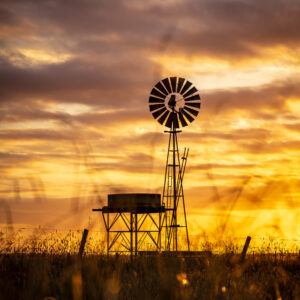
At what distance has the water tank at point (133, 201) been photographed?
30.1 meters

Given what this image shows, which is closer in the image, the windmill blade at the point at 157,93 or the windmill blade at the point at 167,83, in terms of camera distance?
the windmill blade at the point at 167,83

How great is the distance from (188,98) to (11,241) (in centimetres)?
2213

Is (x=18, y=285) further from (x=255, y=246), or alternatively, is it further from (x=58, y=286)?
(x=255, y=246)

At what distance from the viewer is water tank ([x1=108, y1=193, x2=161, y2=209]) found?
98.9 feet

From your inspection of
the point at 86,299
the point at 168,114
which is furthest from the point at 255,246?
the point at 168,114

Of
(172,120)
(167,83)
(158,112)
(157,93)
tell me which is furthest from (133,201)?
(167,83)

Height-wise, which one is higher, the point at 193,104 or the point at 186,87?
the point at 186,87

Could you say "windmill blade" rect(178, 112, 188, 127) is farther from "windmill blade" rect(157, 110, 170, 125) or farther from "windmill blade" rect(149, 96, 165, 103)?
"windmill blade" rect(149, 96, 165, 103)

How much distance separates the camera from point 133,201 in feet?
98.6

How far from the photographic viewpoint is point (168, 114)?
35.0 m

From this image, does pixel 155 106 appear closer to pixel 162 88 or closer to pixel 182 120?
pixel 162 88

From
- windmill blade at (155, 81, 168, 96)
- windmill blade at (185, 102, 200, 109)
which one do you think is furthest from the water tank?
windmill blade at (155, 81, 168, 96)

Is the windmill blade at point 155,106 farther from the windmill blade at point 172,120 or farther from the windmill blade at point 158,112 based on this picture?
the windmill blade at point 172,120

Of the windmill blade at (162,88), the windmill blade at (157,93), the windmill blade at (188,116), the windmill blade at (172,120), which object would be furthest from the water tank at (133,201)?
the windmill blade at (162,88)
